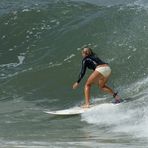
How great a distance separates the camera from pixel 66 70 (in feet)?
59.6

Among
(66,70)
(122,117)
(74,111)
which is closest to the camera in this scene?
(122,117)

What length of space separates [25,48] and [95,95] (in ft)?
20.9

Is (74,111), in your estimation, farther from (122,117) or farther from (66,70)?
(66,70)

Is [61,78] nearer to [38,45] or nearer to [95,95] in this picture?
[95,95]

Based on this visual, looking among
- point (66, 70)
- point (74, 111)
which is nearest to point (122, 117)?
point (74, 111)

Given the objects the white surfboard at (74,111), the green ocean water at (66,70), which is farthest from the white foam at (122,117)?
the white surfboard at (74,111)

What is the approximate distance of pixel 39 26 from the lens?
76.4 feet

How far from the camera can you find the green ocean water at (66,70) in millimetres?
11125

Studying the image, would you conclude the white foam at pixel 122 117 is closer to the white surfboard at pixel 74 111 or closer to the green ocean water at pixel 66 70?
the green ocean water at pixel 66 70

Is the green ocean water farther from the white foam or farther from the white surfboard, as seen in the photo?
the white surfboard

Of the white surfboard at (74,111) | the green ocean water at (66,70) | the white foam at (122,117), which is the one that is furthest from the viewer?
the white surfboard at (74,111)

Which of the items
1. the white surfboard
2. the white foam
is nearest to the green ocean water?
the white foam

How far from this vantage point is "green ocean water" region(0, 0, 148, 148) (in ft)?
36.5

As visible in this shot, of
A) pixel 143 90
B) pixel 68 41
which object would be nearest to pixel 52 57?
pixel 68 41
